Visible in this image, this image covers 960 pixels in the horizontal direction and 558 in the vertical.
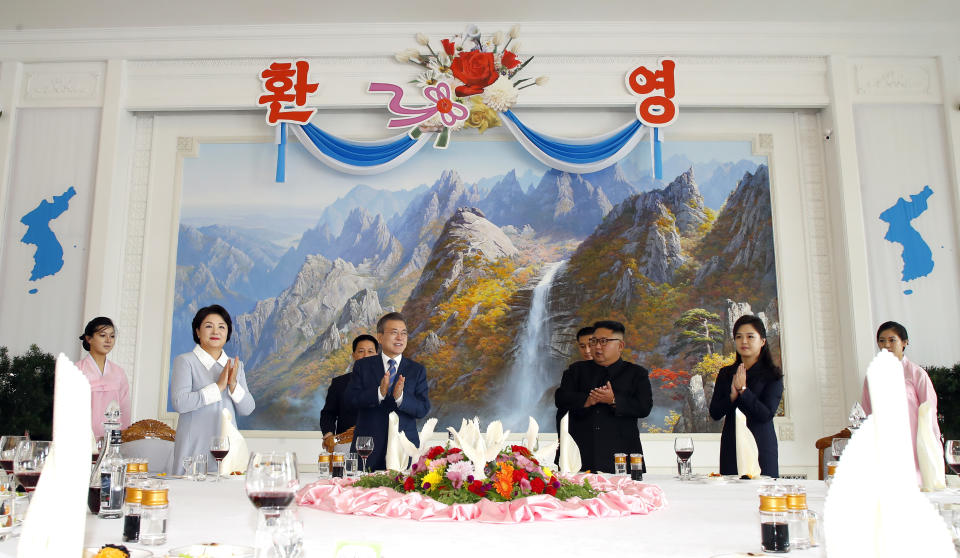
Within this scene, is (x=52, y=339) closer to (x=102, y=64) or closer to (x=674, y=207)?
(x=102, y=64)

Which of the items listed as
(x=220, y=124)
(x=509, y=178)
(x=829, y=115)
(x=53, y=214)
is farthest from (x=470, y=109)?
(x=53, y=214)

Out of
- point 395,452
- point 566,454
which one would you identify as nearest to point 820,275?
point 566,454

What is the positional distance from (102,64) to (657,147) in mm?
4855

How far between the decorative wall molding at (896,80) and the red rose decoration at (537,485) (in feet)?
17.6

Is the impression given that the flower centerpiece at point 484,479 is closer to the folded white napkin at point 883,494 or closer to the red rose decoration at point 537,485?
the red rose decoration at point 537,485

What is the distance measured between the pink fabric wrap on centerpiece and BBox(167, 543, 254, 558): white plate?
1.70 feet

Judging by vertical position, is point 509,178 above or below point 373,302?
above

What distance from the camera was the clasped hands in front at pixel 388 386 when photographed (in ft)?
12.1

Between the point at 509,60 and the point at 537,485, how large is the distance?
15.3 feet

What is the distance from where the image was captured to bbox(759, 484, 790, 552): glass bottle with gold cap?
1445mm

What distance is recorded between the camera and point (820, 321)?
5.81 meters

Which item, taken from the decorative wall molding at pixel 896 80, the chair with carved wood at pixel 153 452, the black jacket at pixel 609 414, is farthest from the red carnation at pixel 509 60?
the chair with carved wood at pixel 153 452

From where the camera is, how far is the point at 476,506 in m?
1.84

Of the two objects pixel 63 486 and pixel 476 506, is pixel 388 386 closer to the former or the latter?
pixel 476 506
